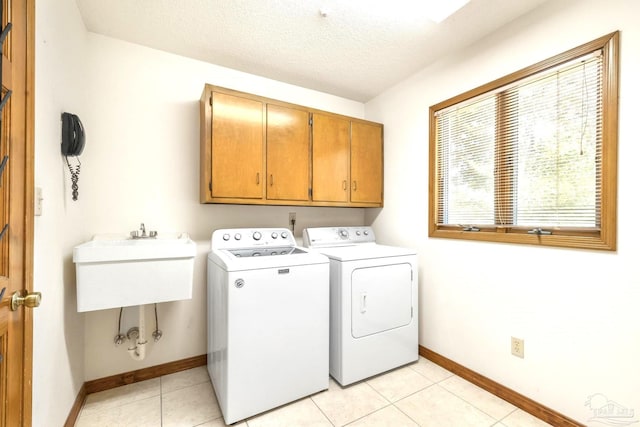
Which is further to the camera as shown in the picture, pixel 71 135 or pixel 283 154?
pixel 283 154

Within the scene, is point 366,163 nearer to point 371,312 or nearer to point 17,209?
point 371,312

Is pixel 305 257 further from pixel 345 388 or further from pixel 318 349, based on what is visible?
pixel 345 388

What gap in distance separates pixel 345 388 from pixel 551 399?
3.95 ft

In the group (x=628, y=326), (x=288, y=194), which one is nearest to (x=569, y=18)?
(x=628, y=326)

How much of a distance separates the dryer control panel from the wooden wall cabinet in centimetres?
26

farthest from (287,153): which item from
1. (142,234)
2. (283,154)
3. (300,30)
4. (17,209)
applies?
(17,209)

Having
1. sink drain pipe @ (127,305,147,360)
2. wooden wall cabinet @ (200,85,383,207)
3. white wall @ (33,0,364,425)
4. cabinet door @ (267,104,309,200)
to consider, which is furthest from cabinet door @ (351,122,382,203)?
sink drain pipe @ (127,305,147,360)

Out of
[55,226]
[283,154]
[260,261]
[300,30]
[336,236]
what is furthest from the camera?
[336,236]

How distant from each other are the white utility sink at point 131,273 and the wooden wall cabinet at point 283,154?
20.0 inches

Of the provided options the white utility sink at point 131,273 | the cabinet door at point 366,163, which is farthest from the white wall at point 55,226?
the cabinet door at point 366,163

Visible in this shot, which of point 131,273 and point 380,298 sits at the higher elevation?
point 131,273

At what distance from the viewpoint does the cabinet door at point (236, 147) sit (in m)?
1.97

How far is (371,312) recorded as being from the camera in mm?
2008

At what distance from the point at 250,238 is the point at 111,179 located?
105cm
